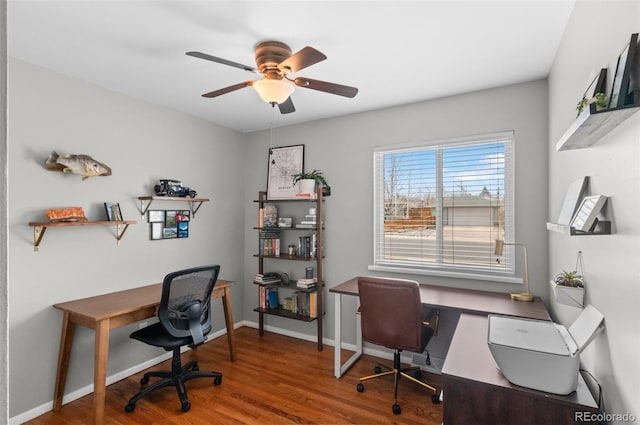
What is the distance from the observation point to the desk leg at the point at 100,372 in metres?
2.15

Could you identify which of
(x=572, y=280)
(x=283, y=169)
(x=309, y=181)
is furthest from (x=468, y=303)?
(x=283, y=169)

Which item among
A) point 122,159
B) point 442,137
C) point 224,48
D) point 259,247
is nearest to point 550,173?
point 442,137

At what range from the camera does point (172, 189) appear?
125 inches

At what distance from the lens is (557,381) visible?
126cm

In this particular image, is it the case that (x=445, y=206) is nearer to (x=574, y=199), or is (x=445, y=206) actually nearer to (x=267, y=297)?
(x=574, y=199)

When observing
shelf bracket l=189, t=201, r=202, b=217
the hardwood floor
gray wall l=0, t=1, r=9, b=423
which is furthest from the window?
gray wall l=0, t=1, r=9, b=423

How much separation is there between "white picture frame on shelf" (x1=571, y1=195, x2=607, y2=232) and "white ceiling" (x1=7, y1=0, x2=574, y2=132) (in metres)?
1.17

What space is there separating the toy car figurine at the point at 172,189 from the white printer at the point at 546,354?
295 centimetres

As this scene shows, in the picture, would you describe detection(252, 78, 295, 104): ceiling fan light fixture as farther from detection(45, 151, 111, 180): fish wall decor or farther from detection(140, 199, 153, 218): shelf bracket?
detection(140, 199, 153, 218): shelf bracket

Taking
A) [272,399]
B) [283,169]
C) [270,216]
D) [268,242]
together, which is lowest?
[272,399]

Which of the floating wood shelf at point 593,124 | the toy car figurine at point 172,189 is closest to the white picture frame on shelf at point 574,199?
the floating wood shelf at point 593,124

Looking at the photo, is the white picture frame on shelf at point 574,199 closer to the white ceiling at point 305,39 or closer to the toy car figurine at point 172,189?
the white ceiling at point 305,39

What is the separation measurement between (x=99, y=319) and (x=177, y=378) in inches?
30.8

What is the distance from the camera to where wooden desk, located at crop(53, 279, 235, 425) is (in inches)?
86.3
